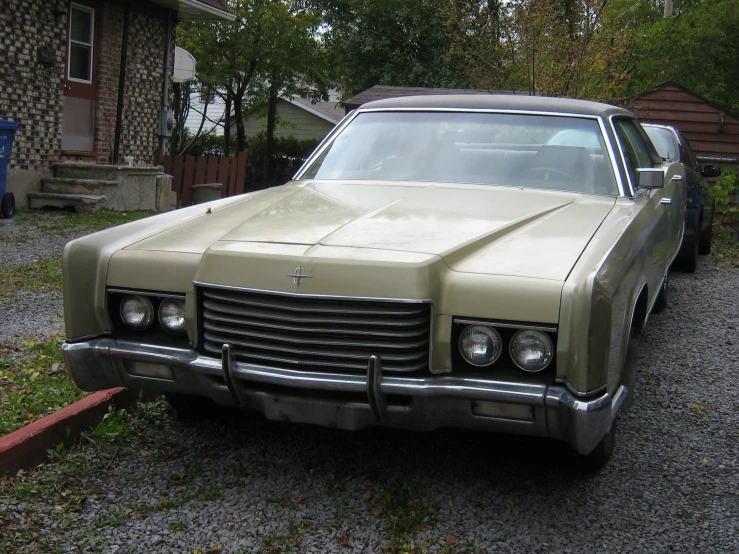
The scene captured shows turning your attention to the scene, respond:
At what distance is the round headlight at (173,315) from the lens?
3479 mm

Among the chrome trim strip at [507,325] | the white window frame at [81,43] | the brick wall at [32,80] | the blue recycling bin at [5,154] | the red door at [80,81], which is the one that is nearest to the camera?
the chrome trim strip at [507,325]

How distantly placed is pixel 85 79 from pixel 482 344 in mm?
12605

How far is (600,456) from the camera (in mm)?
3652

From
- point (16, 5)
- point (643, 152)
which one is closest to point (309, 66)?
point (16, 5)

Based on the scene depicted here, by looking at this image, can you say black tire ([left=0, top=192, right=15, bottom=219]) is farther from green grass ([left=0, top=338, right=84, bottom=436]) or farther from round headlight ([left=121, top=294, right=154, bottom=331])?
round headlight ([left=121, top=294, right=154, bottom=331])

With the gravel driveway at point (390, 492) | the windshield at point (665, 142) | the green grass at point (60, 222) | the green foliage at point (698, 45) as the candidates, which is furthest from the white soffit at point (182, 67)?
the green foliage at point (698, 45)

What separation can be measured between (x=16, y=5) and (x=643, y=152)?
10.1 metres

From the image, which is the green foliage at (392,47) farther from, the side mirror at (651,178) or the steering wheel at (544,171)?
the side mirror at (651,178)

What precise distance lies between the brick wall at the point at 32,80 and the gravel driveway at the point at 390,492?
969 cm

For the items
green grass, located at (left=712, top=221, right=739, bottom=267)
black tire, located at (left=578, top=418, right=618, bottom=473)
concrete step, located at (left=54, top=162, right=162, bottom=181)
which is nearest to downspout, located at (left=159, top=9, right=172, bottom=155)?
concrete step, located at (left=54, top=162, right=162, bottom=181)

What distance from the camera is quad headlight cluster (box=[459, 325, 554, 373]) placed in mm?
3078

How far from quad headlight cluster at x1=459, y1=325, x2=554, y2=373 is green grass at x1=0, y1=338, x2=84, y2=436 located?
7.26 ft

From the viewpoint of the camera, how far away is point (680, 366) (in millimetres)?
5590

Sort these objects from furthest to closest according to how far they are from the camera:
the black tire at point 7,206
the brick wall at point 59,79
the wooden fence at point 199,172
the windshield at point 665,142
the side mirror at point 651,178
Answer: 1. the wooden fence at point 199,172
2. the brick wall at point 59,79
3. the black tire at point 7,206
4. the windshield at point 665,142
5. the side mirror at point 651,178
